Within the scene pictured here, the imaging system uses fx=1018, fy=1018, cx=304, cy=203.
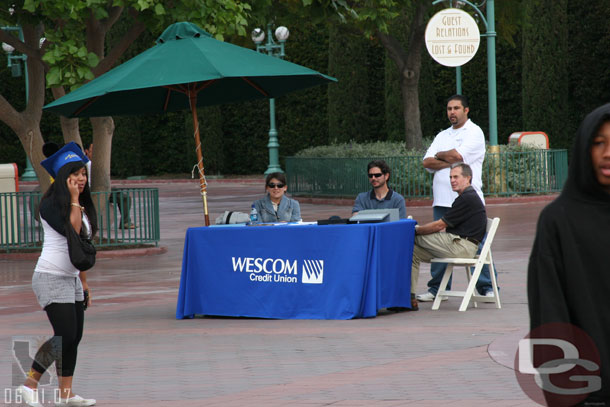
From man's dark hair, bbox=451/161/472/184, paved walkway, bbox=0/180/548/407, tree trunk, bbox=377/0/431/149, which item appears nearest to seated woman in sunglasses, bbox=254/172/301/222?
paved walkway, bbox=0/180/548/407

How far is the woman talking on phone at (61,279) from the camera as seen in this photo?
6.10 metres

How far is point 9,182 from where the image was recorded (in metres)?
17.2

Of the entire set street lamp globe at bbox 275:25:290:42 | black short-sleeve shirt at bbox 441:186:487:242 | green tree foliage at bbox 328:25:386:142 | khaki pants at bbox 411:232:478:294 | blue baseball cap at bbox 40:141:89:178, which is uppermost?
street lamp globe at bbox 275:25:290:42

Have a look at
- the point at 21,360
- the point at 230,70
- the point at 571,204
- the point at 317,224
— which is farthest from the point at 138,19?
the point at 571,204

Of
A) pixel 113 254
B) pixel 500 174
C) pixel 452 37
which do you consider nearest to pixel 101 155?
pixel 113 254

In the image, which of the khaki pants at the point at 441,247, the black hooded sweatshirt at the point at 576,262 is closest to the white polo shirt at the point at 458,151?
the khaki pants at the point at 441,247

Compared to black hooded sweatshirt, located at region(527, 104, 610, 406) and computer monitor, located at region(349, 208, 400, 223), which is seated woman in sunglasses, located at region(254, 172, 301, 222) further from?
black hooded sweatshirt, located at region(527, 104, 610, 406)

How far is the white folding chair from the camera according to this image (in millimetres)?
9469

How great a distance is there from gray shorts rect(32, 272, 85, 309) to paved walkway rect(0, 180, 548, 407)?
29.3 inches

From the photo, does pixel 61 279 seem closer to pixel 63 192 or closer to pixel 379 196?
pixel 63 192

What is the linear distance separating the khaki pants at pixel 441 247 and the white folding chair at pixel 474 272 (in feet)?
0.23

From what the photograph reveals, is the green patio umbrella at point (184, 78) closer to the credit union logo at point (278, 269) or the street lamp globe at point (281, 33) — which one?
the credit union logo at point (278, 269)

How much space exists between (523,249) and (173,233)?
7.43 m

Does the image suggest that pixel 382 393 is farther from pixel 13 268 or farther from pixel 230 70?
pixel 13 268
